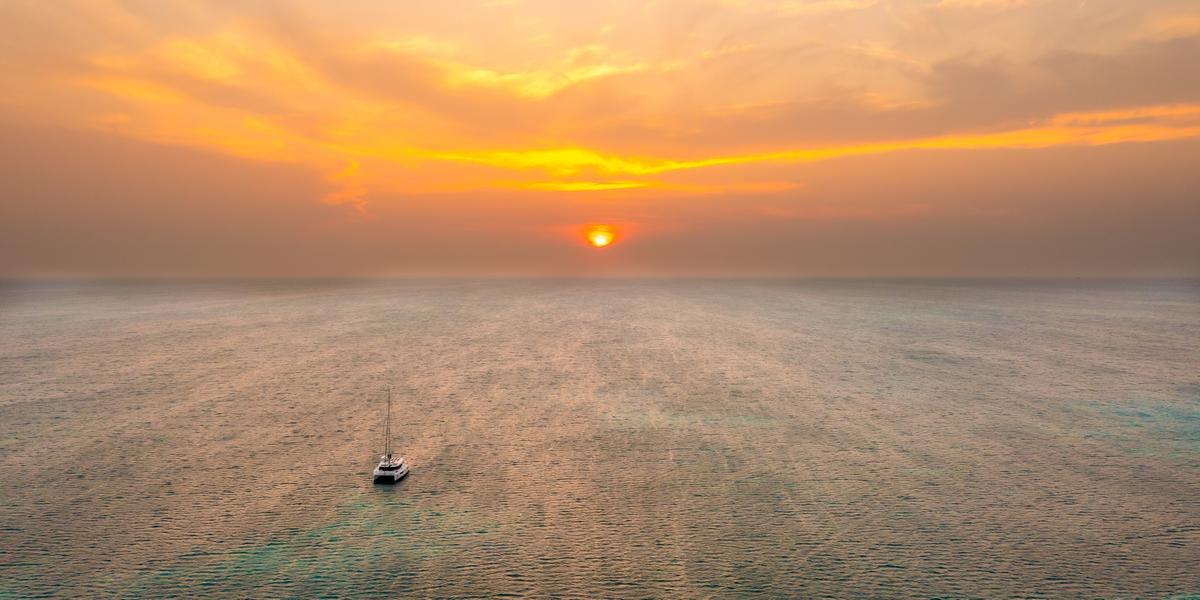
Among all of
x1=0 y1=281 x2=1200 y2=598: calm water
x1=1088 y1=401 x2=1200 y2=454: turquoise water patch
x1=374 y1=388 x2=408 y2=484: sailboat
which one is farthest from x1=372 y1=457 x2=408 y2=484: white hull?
x1=1088 y1=401 x2=1200 y2=454: turquoise water patch

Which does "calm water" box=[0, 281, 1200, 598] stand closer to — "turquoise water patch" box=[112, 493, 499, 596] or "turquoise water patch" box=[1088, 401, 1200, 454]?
"turquoise water patch" box=[112, 493, 499, 596]

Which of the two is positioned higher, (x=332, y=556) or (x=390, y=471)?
→ (x=390, y=471)

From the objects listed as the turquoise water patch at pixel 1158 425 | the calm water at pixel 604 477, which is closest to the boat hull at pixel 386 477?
the calm water at pixel 604 477

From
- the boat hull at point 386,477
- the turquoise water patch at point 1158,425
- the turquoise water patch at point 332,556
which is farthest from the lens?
the turquoise water patch at point 1158,425

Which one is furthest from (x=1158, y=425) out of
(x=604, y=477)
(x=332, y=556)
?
(x=332, y=556)

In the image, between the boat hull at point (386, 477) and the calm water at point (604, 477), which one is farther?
the boat hull at point (386, 477)

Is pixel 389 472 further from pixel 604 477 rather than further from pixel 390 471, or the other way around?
pixel 604 477

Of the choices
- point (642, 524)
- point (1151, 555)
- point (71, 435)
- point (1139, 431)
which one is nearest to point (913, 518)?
point (1151, 555)

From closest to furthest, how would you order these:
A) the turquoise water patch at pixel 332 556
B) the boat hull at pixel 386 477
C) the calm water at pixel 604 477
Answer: the turquoise water patch at pixel 332 556
the calm water at pixel 604 477
the boat hull at pixel 386 477

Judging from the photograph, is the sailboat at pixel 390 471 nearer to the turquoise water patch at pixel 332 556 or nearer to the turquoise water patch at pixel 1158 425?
the turquoise water patch at pixel 332 556
